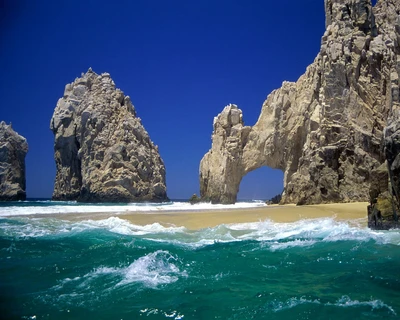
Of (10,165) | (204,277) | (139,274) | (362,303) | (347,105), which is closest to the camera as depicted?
(362,303)

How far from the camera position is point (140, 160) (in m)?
Result: 55.5

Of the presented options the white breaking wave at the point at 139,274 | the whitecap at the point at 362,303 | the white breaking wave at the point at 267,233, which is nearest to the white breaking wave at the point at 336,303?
the whitecap at the point at 362,303

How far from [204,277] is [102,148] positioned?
169 ft

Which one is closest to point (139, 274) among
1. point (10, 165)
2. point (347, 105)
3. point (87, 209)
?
point (347, 105)

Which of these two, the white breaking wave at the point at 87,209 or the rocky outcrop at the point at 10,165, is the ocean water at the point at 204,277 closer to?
the white breaking wave at the point at 87,209

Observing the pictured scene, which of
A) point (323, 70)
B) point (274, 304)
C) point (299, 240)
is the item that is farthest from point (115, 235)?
point (323, 70)

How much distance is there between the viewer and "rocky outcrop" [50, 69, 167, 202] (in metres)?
53.8

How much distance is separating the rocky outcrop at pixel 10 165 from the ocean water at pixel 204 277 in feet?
191

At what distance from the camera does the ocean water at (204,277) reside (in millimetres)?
4723

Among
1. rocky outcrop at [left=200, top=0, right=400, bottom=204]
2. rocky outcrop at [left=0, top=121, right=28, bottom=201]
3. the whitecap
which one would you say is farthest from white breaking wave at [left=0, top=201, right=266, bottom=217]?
rocky outcrop at [left=0, top=121, right=28, bottom=201]

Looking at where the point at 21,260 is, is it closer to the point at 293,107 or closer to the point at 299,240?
the point at 299,240

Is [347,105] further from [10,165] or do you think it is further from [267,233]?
[10,165]

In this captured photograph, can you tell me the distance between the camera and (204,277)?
6348 mm

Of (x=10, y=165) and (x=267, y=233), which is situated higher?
(x=10, y=165)
